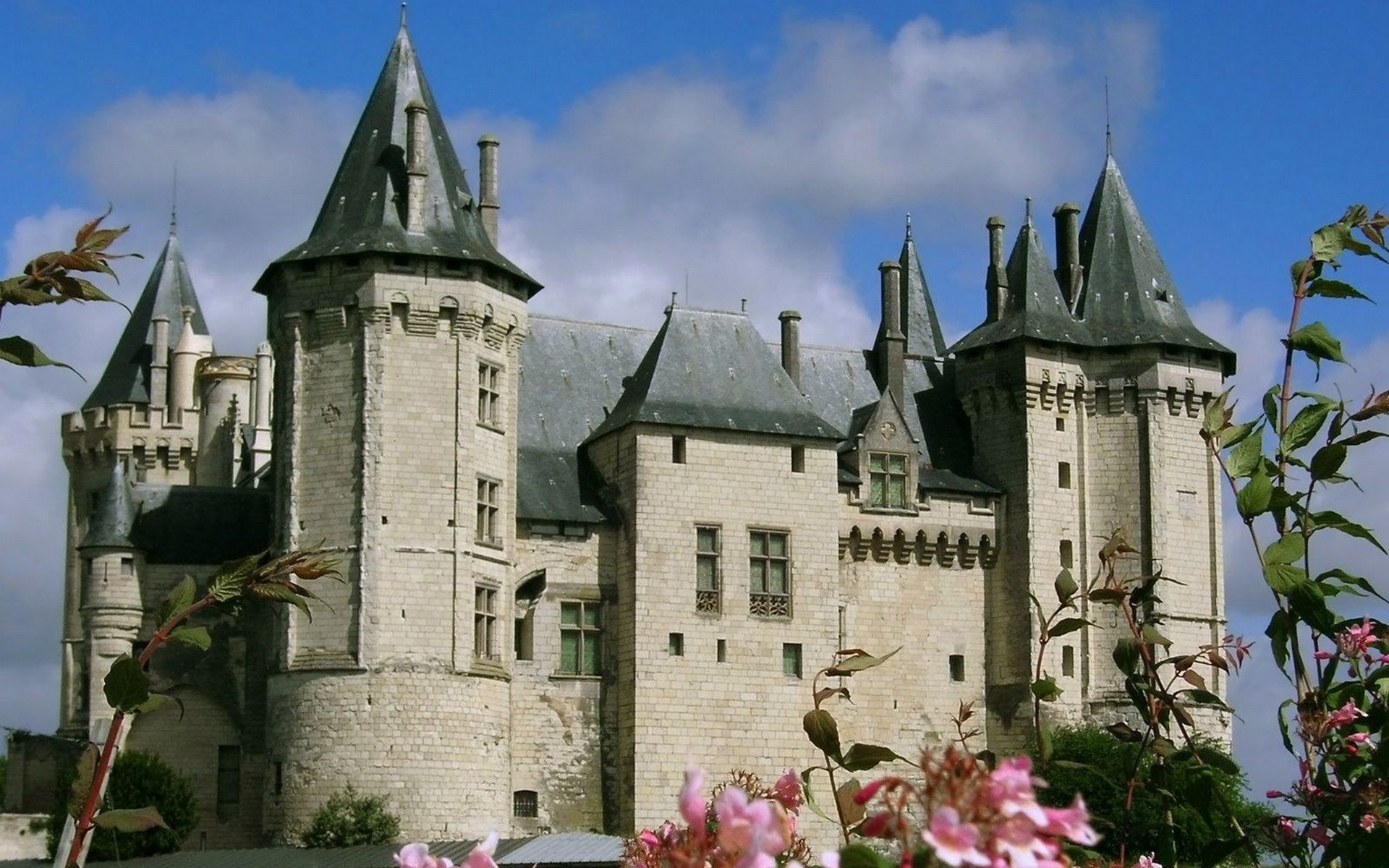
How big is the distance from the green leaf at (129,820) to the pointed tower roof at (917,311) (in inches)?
1546

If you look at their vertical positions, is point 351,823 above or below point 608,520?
below

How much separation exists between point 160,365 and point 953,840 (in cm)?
4631

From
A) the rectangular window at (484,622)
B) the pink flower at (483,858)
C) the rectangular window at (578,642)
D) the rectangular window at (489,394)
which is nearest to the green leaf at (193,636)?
the pink flower at (483,858)

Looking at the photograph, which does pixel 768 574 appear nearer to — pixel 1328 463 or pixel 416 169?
pixel 416 169

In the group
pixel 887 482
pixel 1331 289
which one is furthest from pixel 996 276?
pixel 1331 289

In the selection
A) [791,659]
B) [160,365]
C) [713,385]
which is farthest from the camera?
[160,365]

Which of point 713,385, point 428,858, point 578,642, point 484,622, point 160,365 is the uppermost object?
point 160,365

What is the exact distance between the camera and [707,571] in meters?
36.6

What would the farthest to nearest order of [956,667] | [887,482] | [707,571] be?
[887,482], [956,667], [707,571]

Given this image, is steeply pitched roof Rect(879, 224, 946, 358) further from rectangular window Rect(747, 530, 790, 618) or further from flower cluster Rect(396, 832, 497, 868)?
flower cluster Rect(396, 832, 497, 868)

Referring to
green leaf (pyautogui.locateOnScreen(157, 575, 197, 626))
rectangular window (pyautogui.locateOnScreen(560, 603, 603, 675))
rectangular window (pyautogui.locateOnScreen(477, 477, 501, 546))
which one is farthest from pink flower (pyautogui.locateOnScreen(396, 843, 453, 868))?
rectangular window (pyautogui.locateOnScreen(560, 603, 603, 675))

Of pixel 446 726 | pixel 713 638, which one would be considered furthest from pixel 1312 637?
pixel 713 638

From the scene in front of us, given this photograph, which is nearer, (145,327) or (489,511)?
(489,511)

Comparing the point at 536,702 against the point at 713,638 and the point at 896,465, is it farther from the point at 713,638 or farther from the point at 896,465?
the point at 896,465
